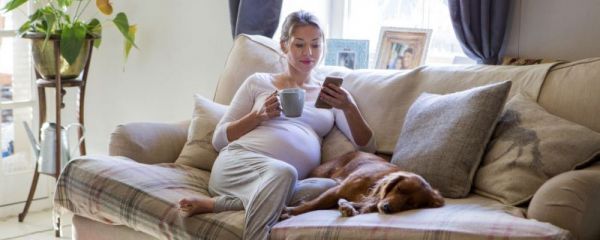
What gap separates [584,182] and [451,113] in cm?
57

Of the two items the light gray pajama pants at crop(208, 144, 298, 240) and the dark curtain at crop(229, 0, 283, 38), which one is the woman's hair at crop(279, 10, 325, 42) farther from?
the dark curtain at crop(229, 0, 283, 38)

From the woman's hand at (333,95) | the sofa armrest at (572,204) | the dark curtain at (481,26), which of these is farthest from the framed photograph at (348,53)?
the sofa armrest at (572,204)

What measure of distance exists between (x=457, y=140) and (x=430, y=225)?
539 millimetres

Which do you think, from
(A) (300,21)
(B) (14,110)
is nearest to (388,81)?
(A) (300,21)

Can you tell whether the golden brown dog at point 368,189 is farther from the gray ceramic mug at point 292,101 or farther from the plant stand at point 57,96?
the plant stand at point 57,96

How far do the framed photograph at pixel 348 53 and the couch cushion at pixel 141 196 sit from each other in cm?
90

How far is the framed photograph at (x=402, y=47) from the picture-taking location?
11.0 ft

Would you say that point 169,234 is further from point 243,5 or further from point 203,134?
point 243,5

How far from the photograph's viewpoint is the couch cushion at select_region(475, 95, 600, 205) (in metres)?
2.34

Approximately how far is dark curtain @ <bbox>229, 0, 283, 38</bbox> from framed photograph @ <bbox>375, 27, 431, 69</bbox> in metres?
0.50

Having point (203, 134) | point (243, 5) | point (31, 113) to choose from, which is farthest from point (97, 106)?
point (203, 134)

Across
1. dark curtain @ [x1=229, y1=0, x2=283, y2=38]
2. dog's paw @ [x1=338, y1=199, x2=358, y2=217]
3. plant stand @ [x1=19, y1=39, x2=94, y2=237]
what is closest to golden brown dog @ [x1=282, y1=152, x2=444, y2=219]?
dog's paw @ [x1=338, y1=199, x2=358, y2=217]

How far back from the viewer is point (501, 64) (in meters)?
3.04

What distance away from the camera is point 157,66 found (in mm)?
4258
